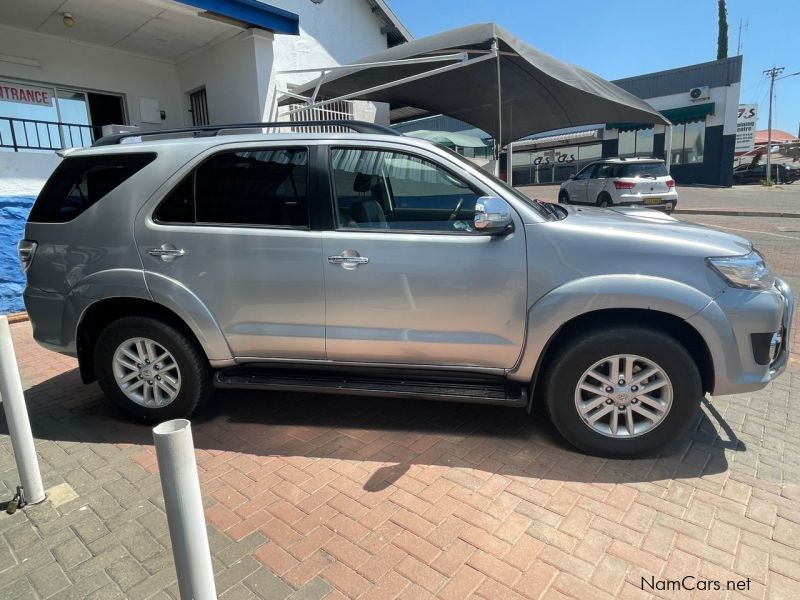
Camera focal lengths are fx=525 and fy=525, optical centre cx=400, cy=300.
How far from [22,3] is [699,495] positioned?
9.18 metres

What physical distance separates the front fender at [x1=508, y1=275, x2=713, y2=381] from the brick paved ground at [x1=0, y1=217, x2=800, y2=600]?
80 centimetres

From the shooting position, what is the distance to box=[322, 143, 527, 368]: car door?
3102 millimetres

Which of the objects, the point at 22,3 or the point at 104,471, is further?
the point at 22,3

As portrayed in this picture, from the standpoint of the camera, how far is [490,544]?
2.49m

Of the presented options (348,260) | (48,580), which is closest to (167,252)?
(348,260)

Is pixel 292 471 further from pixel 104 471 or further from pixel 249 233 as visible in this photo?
pixel 249 233

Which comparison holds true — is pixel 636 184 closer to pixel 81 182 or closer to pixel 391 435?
pixel 391 435

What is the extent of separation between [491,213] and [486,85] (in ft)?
18.8

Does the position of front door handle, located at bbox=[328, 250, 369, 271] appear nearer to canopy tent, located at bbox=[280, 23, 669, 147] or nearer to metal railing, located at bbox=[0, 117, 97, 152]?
canopy tent, located at bbox=[280, 23, 669, 147]

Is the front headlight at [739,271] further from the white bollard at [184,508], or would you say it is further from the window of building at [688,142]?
the window of building at [688,142]

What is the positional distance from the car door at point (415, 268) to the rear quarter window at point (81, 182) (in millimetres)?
1432

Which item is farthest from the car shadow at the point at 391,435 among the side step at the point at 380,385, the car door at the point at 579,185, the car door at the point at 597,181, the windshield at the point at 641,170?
the car door at the point at 579,185

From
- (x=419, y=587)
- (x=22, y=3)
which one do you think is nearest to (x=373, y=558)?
(x=419, y=587)
